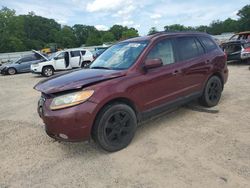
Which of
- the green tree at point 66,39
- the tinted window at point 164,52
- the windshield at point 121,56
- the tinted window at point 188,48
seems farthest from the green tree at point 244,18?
the windshield at point 121,56

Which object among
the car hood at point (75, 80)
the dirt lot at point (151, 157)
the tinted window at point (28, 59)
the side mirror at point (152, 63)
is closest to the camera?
the dirt lot at point (151, 157)

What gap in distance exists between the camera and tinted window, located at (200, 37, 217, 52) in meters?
6.12

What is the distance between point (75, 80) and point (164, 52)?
5.95 ft

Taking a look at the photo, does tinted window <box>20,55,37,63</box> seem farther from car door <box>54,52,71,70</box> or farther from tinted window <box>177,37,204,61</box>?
tinted window <box>177,37,204,61</box>

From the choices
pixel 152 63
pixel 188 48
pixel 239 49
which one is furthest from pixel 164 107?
pixel 239 49

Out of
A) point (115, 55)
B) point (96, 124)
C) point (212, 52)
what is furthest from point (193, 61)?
point (96, 124)

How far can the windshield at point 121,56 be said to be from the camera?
4770mm

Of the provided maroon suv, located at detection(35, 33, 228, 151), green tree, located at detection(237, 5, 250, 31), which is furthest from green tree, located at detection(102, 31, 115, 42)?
maroon suv, located at detection(35, 33, 228, 151)

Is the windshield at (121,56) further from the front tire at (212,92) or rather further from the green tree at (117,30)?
the green tree at (117,30)

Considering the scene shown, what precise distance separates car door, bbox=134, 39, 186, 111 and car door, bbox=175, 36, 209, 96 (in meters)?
0.17

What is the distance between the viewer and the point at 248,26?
224 feet

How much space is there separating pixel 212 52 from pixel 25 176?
4538 millimetres

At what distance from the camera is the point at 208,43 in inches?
245

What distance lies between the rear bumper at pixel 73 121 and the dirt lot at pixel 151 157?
→ 451 millimetres
